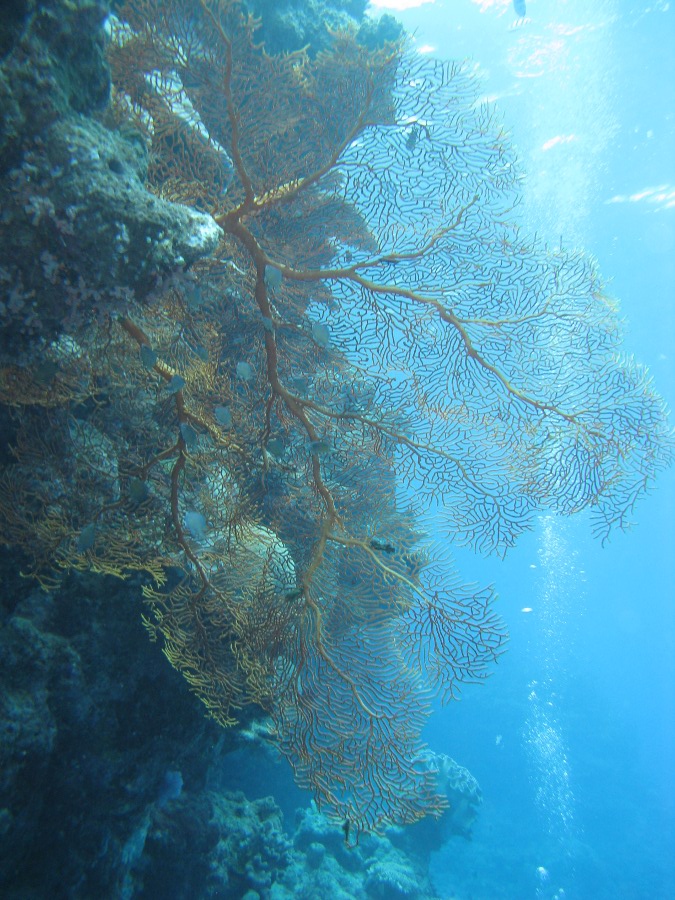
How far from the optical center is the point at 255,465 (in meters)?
4.62

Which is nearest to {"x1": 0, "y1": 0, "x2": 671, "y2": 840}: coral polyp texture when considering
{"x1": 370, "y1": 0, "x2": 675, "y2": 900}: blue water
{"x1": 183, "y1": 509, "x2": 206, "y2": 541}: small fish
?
{"x1": 183, "y1": 509, "x2": 206, "y2": 541}: small fish

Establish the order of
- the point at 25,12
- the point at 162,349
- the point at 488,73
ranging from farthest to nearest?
the point at 488,73 → the point at 162,349 → the point at 25,12

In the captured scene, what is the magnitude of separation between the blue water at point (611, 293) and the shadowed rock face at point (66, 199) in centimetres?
486

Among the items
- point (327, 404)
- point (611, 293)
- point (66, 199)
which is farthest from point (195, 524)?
point (611, 293)

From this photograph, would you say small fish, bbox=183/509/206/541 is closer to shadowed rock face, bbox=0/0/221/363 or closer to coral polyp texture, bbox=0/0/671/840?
coral polyp texture, bbox=0/0/671/840

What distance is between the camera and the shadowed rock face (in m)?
2.29

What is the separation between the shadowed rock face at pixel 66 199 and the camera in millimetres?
2291

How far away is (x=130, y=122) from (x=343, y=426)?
9.60 ft

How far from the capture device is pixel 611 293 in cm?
1552

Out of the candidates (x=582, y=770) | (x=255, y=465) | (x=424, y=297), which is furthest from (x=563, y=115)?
(x=582, y=770)

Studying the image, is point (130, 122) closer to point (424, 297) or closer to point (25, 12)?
point (25, 12)

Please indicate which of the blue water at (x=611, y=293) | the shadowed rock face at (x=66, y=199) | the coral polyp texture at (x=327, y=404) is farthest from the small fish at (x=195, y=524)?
the blue water at (x=611, y=293)

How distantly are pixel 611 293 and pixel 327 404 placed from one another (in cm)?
1521

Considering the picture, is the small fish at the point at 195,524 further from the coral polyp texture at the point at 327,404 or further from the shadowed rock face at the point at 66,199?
the shadowed rock face at the point at 66,199
